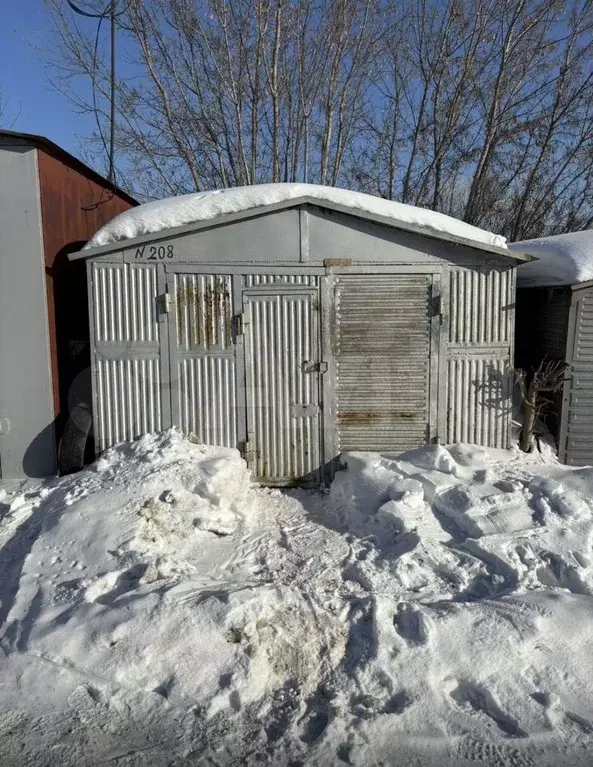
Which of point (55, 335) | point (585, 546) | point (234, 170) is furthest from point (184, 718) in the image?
point (234, 170)

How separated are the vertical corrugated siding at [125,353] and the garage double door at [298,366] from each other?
0.77 ft

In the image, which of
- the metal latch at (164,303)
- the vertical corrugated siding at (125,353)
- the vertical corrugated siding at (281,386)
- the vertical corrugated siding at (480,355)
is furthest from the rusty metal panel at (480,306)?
the vertical corrugated siding at (125,353)

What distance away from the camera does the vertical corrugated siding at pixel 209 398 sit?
6.14 meters

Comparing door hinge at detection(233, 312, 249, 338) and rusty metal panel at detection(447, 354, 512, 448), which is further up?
door hinge at detection(233, 312, 249, 338)

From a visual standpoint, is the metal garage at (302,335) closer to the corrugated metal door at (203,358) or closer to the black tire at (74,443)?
the corrugated metal door at (203,358)

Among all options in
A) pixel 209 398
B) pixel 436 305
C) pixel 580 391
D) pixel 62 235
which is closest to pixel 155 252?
pixel 62 235

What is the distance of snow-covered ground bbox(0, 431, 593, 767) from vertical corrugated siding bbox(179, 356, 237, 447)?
2.35 feet

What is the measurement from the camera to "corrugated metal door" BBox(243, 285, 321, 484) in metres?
6.07

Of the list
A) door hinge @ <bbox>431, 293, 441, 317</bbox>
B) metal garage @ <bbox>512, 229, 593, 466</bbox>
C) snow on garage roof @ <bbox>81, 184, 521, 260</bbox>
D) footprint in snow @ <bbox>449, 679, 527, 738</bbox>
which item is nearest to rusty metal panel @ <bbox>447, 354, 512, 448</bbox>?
door hinge @ <bbox>431, 293, 441, 317</bbox>

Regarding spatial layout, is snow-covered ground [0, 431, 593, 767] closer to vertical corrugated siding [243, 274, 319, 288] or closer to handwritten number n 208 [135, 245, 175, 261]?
vertical corrugated siding [243, 274, 319, 288]

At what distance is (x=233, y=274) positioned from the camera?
19.7 ft

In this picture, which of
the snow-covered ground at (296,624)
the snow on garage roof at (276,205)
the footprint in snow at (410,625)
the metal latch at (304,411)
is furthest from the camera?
the metal latch at (304,411)

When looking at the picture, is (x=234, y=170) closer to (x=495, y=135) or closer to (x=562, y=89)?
(x=495, y=135)

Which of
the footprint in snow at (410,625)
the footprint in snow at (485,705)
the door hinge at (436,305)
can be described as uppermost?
the door hinge at (436,305)
